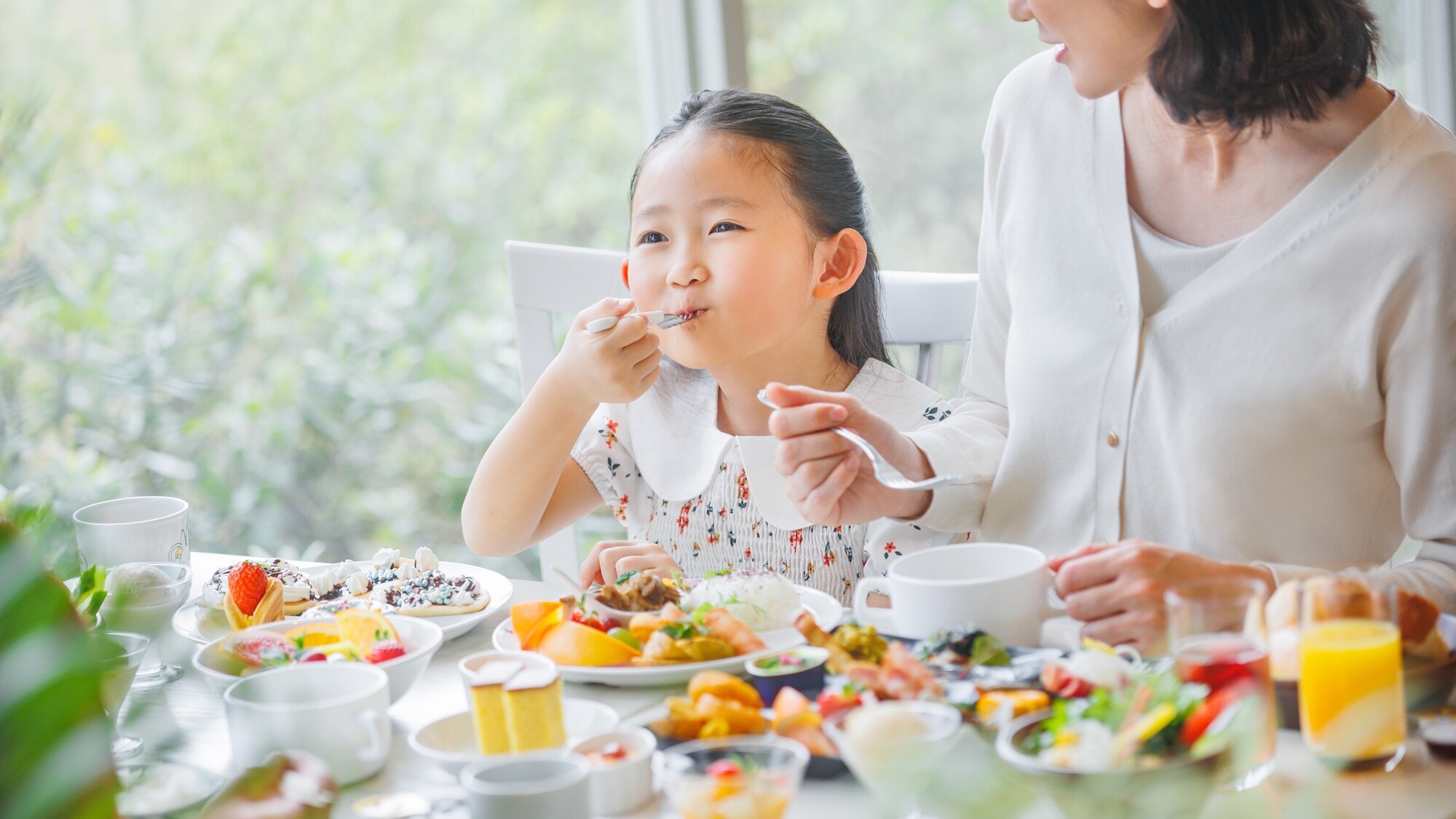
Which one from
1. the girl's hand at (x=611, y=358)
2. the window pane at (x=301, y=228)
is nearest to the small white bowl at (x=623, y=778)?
the girl's hand at (x=611, y=358)

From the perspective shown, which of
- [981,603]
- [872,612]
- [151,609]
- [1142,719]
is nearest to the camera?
[151,609]

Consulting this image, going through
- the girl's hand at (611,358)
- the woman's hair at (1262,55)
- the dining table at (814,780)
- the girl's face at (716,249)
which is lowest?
the dining table at (814,780)

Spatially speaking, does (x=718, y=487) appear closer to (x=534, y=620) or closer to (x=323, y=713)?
(x=534, y=620)

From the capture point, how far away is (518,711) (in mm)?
829

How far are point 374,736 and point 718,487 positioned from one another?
92 cm

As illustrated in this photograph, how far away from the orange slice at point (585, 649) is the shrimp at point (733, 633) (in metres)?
0.07

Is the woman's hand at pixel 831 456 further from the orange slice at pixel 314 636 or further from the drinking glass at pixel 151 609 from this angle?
the drinking glass at pixel 151 609

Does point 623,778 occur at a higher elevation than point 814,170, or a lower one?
lower

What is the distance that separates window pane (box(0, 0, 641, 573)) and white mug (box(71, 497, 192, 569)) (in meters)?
1.24

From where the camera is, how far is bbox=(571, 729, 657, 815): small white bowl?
80 centimetres

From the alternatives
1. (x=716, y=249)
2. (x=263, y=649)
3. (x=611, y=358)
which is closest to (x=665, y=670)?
(x=263, y=649)

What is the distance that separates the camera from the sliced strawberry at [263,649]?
102 centimetres

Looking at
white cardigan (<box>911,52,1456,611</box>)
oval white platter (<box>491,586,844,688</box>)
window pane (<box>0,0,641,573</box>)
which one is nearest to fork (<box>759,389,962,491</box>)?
white cardigan (<box>911,52,1456,611</box>)

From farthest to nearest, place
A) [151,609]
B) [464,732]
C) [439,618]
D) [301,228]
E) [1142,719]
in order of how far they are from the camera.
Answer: [301,228], [439,618], [464,732], [1142,719], [151,609]
